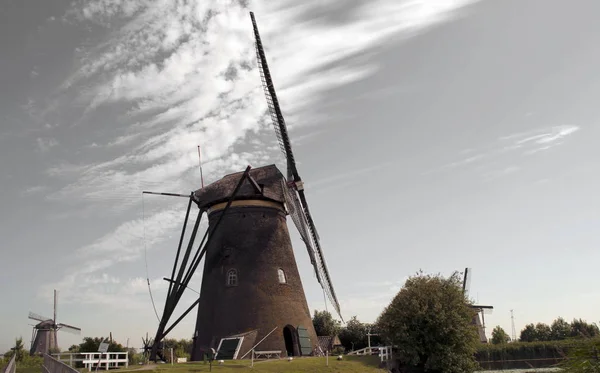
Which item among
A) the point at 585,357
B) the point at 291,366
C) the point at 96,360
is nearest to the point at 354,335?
the point at 291,366

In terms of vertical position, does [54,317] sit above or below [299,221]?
below

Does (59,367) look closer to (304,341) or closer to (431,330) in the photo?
(304,341)

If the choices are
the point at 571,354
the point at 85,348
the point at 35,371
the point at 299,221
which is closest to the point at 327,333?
the point at 299,221

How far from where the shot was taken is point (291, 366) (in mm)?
19688

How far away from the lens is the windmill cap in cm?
2830

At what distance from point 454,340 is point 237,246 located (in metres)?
13.2

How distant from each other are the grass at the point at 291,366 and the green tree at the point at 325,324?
50.0 ft

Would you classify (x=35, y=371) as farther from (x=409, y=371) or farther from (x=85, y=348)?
(x=409, y=371)

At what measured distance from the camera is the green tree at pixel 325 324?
39.2 m

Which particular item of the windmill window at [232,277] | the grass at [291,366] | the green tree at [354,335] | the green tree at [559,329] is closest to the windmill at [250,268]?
the windmill window at [232,277]

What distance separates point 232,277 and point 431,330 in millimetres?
11550

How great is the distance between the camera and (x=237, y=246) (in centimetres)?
2762

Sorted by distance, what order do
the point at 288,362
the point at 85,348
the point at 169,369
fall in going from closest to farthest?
the point at 169,369 < the point at 288,362 < the point at 85,348

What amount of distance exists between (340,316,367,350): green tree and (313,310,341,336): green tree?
121 cm
